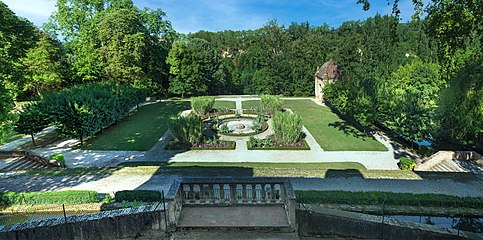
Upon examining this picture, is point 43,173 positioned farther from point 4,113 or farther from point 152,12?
point 152,12

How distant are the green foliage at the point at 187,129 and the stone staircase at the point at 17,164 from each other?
9132 millimetres

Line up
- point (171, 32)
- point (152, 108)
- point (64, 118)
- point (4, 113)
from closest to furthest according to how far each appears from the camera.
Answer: point (4, 113) < point (64, 118) < point (152, 108) < point (171, 32)

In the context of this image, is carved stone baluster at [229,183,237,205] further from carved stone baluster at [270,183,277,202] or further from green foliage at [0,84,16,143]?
green foliage at [0,84,16,143]

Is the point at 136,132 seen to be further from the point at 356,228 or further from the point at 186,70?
the point at 186,70

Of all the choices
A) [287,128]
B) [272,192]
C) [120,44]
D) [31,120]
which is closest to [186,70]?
[120,44]

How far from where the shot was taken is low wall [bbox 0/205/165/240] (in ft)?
25.7

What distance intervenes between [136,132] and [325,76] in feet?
97.8

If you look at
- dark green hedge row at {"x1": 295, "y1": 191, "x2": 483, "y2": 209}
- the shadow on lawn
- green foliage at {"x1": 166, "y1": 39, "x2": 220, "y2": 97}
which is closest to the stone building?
the shadow on lawn

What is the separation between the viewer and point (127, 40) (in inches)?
1570

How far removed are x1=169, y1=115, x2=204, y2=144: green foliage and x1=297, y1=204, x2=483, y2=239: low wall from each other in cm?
1678

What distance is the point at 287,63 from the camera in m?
55.8

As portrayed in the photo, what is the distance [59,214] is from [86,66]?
34048 millimetres

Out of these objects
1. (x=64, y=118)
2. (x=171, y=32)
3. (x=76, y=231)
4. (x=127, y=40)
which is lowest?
(x=76, y=231)

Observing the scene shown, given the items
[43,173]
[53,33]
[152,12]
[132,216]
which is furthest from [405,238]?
[152,12]
